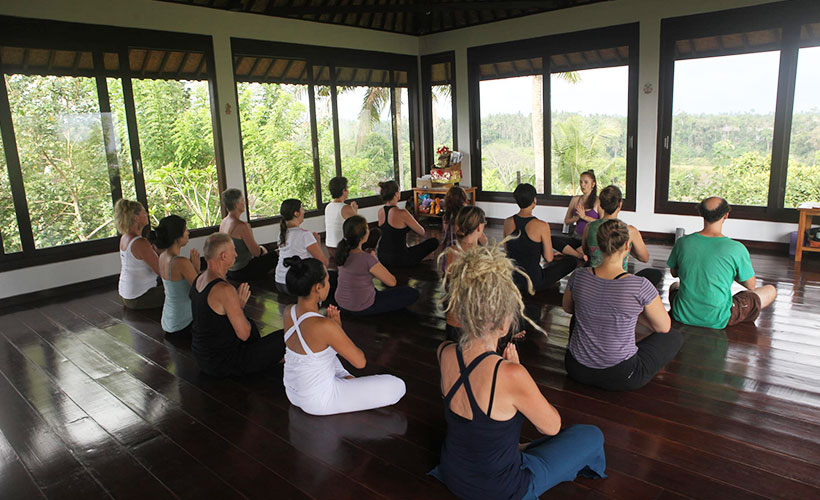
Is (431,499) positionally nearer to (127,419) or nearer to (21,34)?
(127,419)

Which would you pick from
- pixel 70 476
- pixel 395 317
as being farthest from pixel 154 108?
pixel 70 476

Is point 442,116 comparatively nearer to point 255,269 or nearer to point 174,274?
point 255,269

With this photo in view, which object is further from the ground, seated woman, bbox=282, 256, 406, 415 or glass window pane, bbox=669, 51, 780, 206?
glass window pane, bbox=669, 51, 780, 206

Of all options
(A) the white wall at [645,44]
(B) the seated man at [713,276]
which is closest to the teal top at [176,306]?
(B) the seated man at [713,276]

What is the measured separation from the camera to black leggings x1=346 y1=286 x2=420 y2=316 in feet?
15.7

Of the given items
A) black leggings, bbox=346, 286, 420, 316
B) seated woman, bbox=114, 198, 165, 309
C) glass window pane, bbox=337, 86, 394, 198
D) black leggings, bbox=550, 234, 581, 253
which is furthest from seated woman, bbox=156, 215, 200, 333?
glass window pane, bbox=337, 86, 394, 198

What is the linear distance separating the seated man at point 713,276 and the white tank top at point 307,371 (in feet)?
8.77

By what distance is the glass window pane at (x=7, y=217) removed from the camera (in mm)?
5746

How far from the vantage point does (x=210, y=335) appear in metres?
3.58

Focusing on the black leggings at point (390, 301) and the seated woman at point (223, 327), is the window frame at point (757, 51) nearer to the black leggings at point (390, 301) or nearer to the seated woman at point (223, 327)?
the black leggings at point (390, 301)

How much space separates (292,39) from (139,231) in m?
3.99

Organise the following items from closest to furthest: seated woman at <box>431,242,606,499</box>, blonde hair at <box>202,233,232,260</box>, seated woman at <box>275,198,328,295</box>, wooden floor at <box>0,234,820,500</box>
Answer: seated woman at <box>431,242,606,499</box>, wooden floor at <box>0,234,820,500</box>, blonde hair at <box>202,233,232,260</box>, seated woman at <box>275,198,328,295</box>

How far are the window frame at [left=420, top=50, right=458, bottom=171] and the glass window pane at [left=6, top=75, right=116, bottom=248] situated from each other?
17.4 feet

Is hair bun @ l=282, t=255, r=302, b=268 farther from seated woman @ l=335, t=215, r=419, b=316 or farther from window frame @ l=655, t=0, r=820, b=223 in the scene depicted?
window frame @ l=655, t=0, r=820, b=223
